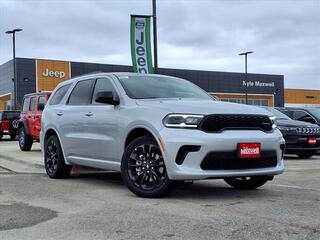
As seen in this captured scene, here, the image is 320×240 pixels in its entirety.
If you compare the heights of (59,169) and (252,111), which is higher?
(252,111)

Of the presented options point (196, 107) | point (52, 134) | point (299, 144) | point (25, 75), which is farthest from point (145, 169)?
point (25, 75)

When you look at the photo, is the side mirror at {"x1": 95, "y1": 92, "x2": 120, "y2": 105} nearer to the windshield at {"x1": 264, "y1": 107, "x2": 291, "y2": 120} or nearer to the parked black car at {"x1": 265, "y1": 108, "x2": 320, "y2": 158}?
the parked black car at {"x1": 265, "y1": 108, "x2": 320, "y2": 158}

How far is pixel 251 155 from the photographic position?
Answer: 272 inches

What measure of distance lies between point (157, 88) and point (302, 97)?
88.4m

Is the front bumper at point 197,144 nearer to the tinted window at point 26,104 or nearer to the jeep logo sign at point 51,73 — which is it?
the tinted window at point 26,104

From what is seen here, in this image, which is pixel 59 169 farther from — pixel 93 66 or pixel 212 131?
pixel 93 66

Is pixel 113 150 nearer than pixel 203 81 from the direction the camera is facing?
Yes

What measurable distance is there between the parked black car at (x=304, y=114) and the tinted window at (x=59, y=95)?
8.89 m

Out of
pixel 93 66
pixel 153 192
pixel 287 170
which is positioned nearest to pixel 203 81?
pixel 93 66

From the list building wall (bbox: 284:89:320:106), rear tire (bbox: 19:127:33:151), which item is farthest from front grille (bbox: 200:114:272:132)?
building wall (bbox: 284:89:320:106)

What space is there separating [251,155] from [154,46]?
1059cm

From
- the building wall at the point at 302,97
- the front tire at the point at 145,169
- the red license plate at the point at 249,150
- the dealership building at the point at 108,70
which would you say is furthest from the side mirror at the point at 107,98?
the building wall at the point at 302,97

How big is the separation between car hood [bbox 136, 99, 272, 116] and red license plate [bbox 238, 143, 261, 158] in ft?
1.45

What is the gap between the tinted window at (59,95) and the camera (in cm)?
976
